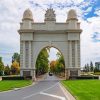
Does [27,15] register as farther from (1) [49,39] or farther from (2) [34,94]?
→ (2) [34,94]

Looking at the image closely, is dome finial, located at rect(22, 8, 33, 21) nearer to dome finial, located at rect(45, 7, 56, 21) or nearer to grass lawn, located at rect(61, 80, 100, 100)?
dome finial, located at rect(45, 7, 56, 21)

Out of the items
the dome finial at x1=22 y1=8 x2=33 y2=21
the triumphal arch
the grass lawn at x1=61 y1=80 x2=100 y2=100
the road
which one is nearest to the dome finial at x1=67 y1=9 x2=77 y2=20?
the triumphal arch

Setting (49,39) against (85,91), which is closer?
(85,91)

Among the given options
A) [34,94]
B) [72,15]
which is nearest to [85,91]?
[34,94]

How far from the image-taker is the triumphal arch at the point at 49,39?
5578 cm

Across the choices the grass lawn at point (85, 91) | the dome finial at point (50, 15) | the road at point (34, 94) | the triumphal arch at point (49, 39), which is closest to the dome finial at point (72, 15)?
the triumphal arch at point (49, 39)

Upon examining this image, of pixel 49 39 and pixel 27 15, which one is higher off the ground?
pixel 27 15

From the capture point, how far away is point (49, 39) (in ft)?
189

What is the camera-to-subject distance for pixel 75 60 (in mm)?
55719

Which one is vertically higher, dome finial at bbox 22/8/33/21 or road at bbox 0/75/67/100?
dome finial at bbox 22/8/33/21

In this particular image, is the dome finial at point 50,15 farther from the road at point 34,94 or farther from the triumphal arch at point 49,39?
the road at point 34,94

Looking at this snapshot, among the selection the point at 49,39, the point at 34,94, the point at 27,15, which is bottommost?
the point at 34,94

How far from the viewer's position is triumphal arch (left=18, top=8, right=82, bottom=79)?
5578 cm

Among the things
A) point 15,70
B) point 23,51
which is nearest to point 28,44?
point 23,51
